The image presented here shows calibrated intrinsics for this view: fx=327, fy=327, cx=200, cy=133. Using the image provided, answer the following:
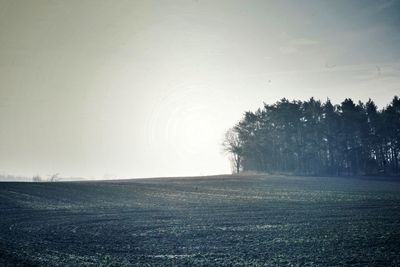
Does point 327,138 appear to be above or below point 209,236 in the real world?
above

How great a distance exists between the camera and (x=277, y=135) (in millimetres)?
86375

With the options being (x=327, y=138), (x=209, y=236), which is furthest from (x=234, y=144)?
(x=209, y=236)

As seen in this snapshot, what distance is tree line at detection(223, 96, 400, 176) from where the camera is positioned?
7438 centimetres

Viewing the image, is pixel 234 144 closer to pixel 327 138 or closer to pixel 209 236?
pixel 327 138

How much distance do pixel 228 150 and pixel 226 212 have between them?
77.1 meters

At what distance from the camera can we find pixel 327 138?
261 feet

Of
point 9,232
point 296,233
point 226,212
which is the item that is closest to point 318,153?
point 226,212

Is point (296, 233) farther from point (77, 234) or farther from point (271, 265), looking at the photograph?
point (77, 234)

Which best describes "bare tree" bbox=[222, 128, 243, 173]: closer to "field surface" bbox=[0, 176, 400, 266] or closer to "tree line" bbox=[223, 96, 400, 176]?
"tree line" bbox=[223, 96, 400, 176]

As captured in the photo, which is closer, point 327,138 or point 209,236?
point 209,236

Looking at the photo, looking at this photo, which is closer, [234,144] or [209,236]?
[209,236]

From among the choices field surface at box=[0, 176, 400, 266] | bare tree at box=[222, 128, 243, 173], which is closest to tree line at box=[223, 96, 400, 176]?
bare tree at box=[222, 128, 243, 173]

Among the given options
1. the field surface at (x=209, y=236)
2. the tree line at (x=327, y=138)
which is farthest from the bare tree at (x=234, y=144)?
the field surface at (x=209, y=236)

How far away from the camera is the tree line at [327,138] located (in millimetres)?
74375
